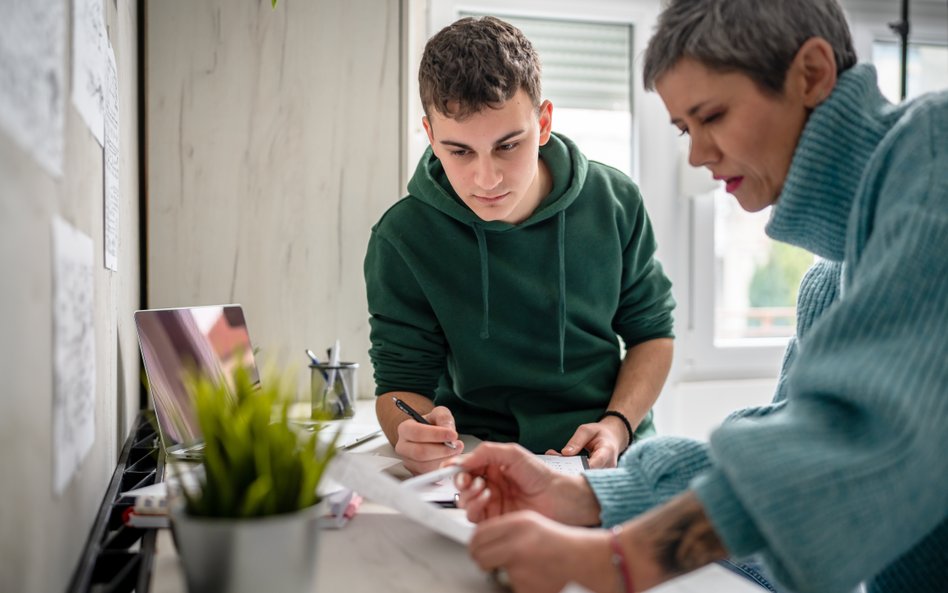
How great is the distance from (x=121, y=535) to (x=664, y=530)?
567mm

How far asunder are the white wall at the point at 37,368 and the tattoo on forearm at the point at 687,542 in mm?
488

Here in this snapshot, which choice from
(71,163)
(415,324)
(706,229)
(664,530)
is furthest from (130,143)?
(706,229)

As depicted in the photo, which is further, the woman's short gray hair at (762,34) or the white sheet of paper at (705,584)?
the woman's short gray hair at (762,34)

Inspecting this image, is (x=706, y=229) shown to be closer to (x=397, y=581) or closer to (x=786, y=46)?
(x=786, y=46)

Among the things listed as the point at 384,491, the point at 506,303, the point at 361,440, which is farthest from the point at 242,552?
the point at 506,303

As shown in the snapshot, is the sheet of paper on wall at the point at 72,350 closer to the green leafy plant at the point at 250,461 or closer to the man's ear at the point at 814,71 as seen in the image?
the green leafy plant at the point at 250,461

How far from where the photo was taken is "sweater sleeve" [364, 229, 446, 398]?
4.88 feet

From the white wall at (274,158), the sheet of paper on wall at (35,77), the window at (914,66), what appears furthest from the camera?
the window at (914,66)

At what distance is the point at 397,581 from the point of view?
0.75m

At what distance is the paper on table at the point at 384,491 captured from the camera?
76 centimetres

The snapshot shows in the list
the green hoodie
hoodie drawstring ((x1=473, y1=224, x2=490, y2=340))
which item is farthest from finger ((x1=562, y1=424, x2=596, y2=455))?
hoodie drawstring ((x1=473, y1=224, x2=490, y2=340))

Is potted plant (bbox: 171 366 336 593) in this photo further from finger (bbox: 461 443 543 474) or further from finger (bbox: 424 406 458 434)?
finger (bbox: 424 406 458 434)

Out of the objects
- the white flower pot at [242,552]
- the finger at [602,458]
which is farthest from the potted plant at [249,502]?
the finger at [602,458]

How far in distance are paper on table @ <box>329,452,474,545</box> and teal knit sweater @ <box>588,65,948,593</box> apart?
24cm
